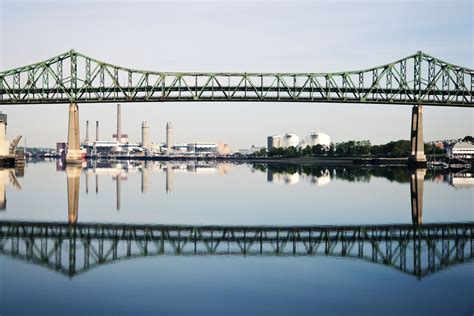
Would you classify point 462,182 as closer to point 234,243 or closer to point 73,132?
point 234,243

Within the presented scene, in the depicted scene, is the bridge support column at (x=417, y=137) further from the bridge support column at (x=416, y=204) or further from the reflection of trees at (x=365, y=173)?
the bridge support column at (x=416, y=204)

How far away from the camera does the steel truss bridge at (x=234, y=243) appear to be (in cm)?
2212

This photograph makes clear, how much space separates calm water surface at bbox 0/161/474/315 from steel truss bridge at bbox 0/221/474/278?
0.05 m

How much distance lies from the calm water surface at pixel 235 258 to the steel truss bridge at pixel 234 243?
53 mm

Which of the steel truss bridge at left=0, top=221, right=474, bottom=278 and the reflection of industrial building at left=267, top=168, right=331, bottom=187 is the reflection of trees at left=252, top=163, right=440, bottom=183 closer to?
the reflection of industrial building at left=267, top=168, right=331, bottom=187

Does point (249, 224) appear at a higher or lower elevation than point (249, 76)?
lower

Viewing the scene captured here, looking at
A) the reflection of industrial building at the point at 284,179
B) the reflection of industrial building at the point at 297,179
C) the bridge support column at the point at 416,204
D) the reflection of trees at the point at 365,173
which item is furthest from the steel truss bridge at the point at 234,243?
the reflection of trees at the point at 365,173

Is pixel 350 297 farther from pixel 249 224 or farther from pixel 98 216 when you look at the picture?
pixel 98 216

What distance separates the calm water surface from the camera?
52.5 ft

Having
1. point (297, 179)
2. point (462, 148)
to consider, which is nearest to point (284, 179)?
point (297, 179)

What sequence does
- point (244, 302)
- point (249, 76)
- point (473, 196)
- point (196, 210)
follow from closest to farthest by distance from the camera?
1. point (244, 302)
2. point (196, 210)
3. point (473, 196)
4. point (249, 76)

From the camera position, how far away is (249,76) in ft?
405

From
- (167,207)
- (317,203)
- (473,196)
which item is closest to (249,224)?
(167,207)

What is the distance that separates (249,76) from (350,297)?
109m
